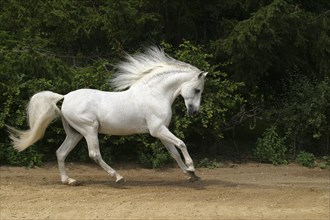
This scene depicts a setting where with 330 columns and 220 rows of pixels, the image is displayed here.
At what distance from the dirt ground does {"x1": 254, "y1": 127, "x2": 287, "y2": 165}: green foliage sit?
0.57m

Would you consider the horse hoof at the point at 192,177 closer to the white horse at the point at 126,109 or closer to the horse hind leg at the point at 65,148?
the white horse at the point at 126,109

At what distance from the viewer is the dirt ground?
6.55 m

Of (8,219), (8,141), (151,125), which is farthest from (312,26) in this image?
(8,219)

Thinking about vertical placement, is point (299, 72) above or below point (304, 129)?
above

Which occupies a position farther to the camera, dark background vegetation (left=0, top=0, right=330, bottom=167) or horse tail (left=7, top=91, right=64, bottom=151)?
dark background vegetation (left=0, top=0, right=330, bottom=167)

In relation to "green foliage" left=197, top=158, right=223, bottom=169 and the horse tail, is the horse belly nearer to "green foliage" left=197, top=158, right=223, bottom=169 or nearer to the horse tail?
the horse tail

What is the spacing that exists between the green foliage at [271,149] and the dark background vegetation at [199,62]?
0.03 m

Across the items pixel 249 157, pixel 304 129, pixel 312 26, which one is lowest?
pixel 249 157

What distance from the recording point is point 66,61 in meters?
11.9

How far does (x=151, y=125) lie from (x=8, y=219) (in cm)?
288

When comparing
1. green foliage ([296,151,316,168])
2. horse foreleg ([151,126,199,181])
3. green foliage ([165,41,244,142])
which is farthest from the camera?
green foliage ([296,151,316,168])

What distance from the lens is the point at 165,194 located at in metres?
7.76

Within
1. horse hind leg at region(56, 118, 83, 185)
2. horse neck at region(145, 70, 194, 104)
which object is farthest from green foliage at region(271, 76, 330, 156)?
horse hind leg at region(56, 118, 83, 185)

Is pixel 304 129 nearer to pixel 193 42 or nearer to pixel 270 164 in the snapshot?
pixel 270 164
